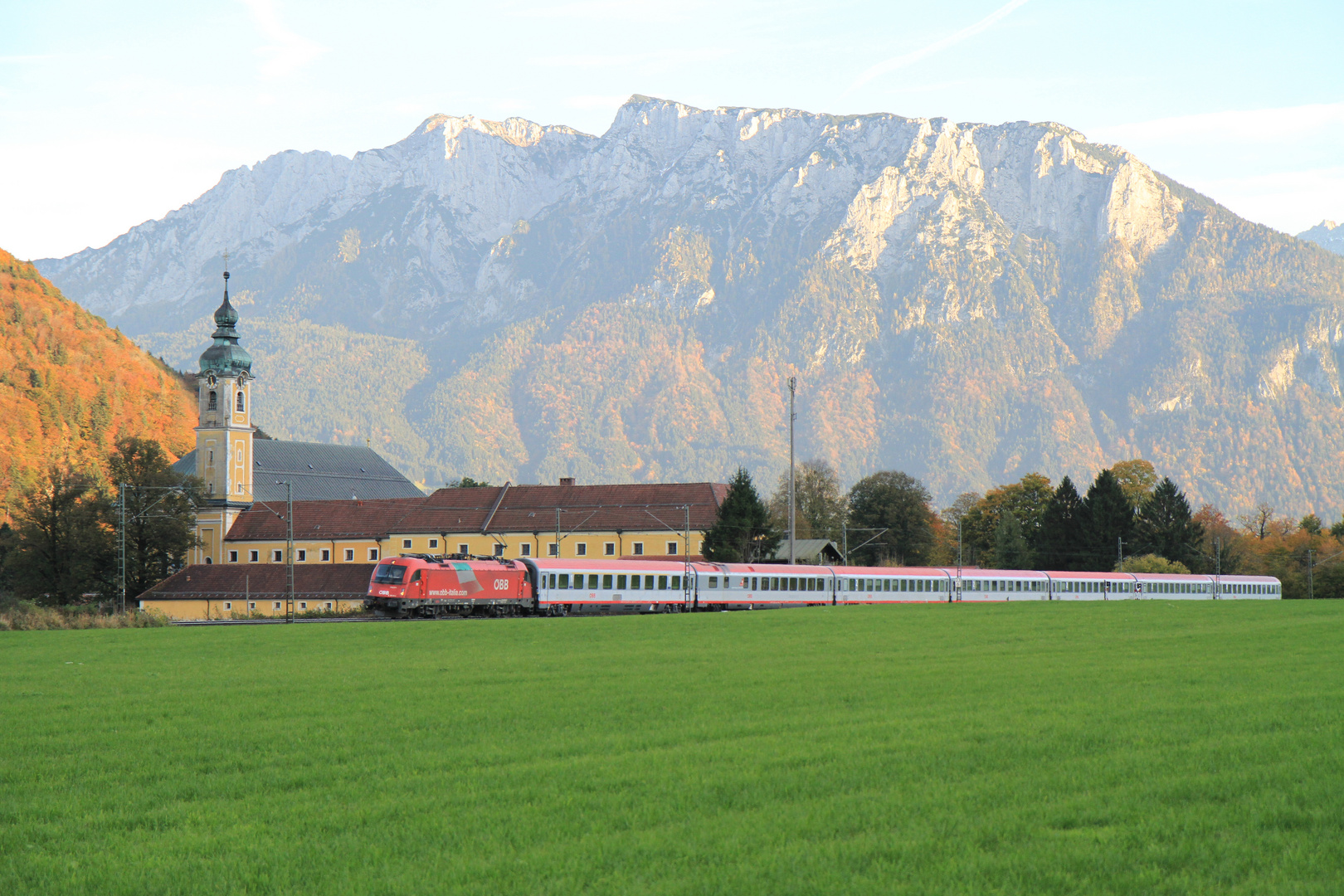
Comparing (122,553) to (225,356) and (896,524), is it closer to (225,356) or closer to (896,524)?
(225,356)

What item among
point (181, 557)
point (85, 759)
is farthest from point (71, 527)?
point (85, 759)

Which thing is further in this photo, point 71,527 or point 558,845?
point 71,527

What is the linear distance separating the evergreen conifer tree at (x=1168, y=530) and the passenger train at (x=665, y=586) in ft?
112

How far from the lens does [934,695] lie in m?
18.8

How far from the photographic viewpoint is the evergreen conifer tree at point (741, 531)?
318 ft

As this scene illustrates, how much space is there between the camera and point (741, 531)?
9694cm

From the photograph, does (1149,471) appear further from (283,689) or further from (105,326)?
(105,326)

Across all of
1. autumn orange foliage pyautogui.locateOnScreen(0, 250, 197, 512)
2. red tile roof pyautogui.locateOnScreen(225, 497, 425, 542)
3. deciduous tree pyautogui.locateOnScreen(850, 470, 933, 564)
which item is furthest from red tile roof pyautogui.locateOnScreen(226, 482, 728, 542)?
deciduous tree pyautogui.locateOnScreen(850, 470, 933, 564)

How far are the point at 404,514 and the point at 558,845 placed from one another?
4547 inches

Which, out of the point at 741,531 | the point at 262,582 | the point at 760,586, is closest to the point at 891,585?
the point at 760,586

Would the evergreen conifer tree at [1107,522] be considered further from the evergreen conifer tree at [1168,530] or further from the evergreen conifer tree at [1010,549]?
the evergreen conifer tree at [1010,549]

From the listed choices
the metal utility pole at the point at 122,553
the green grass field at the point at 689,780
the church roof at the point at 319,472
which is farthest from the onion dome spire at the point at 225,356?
the green grass field at the point at 689,780

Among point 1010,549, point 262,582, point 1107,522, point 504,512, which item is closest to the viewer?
point 262,582

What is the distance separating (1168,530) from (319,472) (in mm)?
93706
